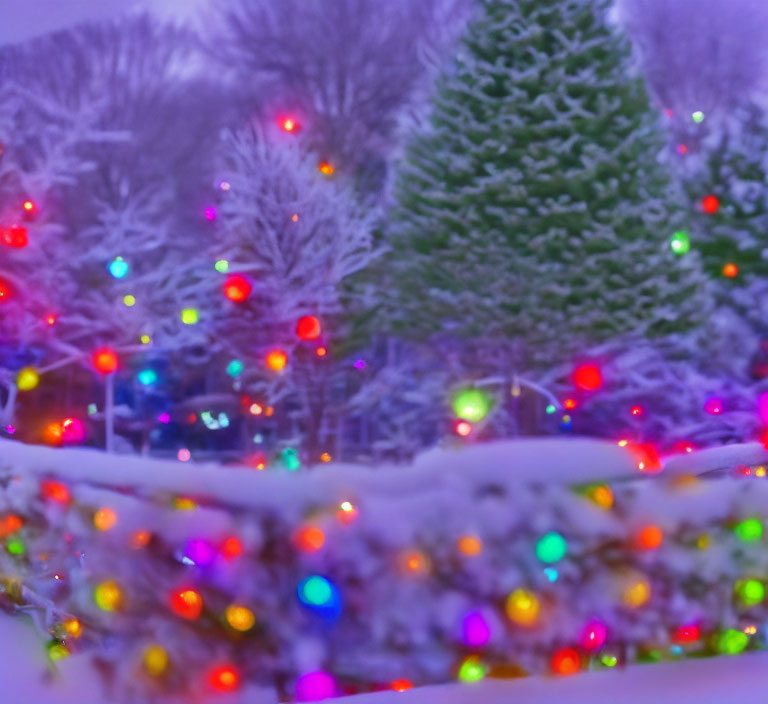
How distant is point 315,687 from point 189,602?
58 cm

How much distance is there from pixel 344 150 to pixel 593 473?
17.2 m

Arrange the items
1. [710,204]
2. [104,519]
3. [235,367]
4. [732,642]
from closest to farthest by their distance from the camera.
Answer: [104,519], [732,642], [235,367], [710,204]

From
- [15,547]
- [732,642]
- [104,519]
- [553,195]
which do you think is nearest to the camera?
[104,519]

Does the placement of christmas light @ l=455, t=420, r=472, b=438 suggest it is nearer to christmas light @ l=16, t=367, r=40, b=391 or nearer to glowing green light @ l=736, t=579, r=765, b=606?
christmas light @ l=16, t=367, r=40, b=391

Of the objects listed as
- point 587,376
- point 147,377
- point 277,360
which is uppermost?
point 147,377

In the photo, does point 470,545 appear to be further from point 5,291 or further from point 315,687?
point 5,291

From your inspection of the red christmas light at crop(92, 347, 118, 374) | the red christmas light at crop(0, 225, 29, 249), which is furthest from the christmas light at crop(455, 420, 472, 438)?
the red christmas light at crop(0, 225, 29, 249)

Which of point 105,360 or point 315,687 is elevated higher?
point 105,360

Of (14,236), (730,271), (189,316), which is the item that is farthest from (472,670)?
(730,271)

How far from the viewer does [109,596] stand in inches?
130

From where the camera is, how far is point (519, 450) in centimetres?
337

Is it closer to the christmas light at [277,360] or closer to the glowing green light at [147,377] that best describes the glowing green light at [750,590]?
the christmas light at [277,360]

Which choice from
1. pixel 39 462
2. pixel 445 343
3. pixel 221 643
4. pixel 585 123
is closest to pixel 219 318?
pixel 445 343

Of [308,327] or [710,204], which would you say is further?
[710,204]
